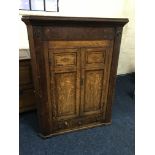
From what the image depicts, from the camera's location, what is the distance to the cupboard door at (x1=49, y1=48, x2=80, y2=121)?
5.68ft

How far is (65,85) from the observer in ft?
6.07

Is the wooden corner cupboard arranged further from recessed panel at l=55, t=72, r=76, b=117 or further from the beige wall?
the beige wall

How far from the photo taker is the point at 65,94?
188 centimetres

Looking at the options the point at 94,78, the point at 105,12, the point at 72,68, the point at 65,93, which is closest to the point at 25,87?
the point at 65,93

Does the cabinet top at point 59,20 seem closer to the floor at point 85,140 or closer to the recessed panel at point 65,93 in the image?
the recessed panel at point 65,93

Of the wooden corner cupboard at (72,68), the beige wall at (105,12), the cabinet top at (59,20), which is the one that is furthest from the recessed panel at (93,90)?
the beige wall at (105,12)

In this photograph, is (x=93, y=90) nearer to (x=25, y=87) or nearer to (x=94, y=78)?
(x=94, y=78)

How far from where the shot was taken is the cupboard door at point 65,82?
1.73m

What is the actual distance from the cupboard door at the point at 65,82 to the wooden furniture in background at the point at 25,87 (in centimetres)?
51

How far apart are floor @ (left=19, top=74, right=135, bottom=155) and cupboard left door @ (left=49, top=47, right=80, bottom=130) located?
17cm

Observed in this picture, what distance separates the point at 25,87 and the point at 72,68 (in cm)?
69

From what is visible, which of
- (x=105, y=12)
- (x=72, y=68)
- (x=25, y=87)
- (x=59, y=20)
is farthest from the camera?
(x=105, y=12)
